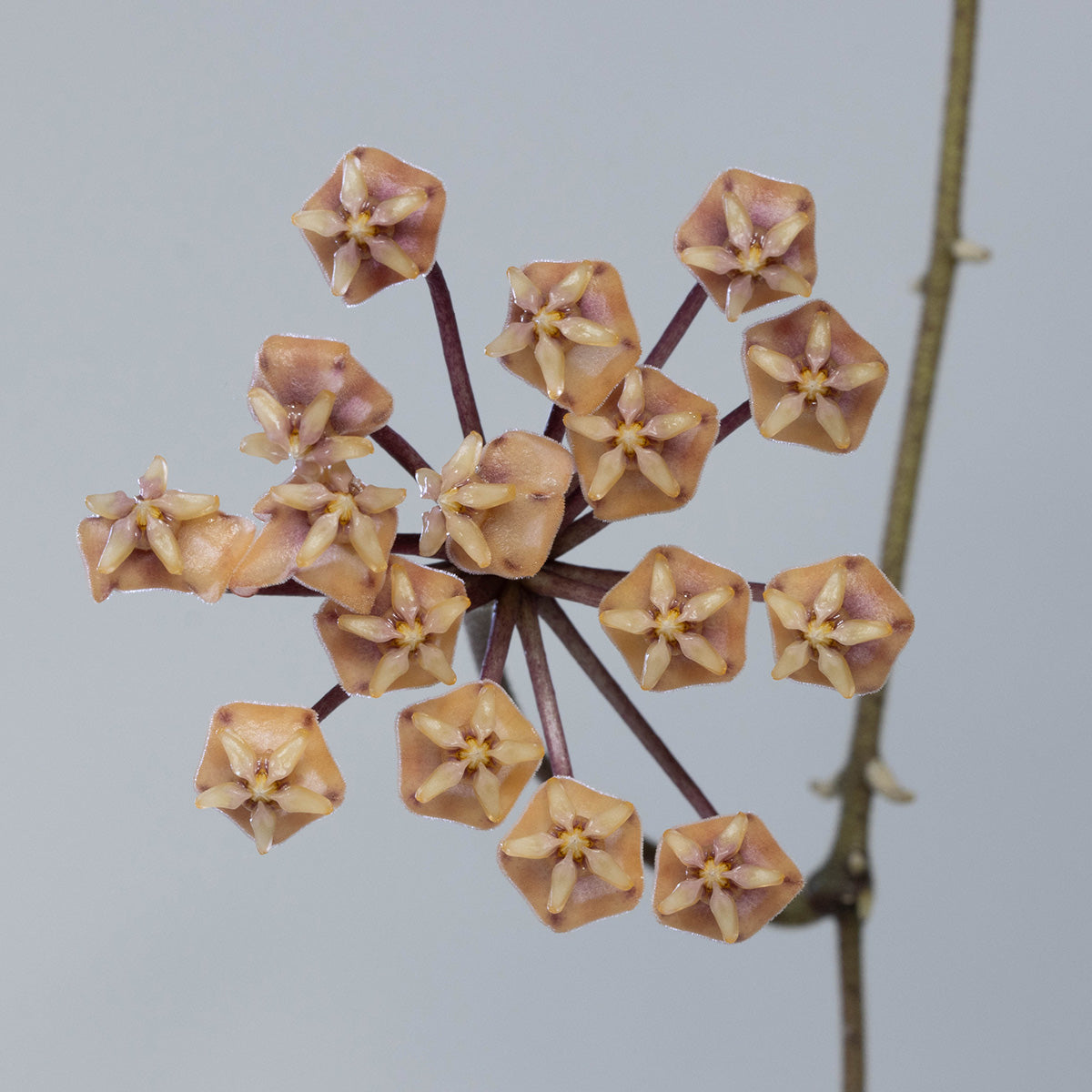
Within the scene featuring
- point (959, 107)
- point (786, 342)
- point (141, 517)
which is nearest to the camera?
point (141, 517)

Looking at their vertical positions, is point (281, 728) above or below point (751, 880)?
above

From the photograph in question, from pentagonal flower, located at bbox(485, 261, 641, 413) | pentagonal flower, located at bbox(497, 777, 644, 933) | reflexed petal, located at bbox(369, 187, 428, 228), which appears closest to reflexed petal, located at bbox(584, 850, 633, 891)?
pentagonal flower, located at bbox(497, 777, 644, 933)

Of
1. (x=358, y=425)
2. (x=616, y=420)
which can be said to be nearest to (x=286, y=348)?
(x=358, y=425)

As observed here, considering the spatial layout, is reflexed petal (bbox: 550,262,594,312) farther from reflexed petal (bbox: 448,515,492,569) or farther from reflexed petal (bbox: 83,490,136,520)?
reflexed petal (bbox: 83,490,136,520)

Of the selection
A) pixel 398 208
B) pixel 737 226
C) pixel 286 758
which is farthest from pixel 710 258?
pixel 286 758

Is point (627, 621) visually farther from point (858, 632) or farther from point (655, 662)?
point (858, 632)

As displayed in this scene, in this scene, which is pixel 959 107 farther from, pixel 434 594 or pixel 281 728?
pixel 281 728
